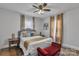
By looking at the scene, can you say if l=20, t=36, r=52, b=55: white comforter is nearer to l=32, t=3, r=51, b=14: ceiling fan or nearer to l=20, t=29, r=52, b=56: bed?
l=20, t=29, r=52, b=56: bed

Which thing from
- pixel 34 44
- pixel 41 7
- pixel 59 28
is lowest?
pixel 34 44

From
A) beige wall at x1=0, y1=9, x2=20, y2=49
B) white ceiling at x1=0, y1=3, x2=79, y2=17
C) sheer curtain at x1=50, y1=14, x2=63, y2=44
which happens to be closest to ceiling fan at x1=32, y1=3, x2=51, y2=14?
white ceiling at x1=0, y1=3, x2=79, y2=17

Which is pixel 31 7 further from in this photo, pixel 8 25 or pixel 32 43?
pixel 32 43

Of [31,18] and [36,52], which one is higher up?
[31,18]

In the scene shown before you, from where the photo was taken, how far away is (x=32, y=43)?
1.60 metres

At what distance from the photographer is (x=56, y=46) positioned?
166 centimetres

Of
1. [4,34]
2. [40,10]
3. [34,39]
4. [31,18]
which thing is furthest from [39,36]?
[4,34]

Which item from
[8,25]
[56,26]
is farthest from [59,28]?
[8,25]

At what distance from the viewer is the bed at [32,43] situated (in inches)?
62.9

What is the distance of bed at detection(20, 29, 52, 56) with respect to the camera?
160 cm

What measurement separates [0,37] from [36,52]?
2.28ft

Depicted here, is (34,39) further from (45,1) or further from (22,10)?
(45,1)

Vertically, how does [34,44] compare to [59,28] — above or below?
below

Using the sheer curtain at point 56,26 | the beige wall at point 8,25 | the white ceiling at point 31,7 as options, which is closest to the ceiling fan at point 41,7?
the white ceiling at point 31,7
